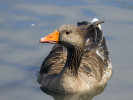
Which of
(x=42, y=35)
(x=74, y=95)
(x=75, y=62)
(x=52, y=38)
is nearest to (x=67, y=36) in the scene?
(x=52, y=38)

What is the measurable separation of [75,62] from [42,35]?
3276mm

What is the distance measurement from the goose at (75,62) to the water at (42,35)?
279 mm

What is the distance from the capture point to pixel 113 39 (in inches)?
547

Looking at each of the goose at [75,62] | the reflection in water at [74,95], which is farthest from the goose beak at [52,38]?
the reflection in water at [74,95]

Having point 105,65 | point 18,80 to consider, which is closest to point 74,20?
point 105,65

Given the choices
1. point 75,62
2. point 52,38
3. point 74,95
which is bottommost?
point 74,95

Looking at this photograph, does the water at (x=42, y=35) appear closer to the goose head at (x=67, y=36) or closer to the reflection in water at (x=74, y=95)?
the reflection in water at (x=74, y=95)

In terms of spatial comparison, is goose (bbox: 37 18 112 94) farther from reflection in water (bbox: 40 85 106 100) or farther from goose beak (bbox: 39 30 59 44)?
reflection in water (bbox: 40 85 106 100)

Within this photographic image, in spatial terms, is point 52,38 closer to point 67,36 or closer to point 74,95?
point 67,36

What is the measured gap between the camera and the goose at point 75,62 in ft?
33.9

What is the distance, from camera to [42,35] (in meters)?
13.9

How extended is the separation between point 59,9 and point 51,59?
4173 mm

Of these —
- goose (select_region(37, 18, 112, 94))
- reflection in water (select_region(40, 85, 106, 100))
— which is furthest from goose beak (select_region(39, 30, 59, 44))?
reflection in water (select_region(40, 85, 106, 100))

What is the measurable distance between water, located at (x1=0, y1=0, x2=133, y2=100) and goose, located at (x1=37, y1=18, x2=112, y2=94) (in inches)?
11.0
